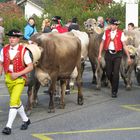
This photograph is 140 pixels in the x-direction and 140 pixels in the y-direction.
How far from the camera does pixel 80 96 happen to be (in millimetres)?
12383

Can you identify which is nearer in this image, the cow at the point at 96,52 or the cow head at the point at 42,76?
the cow head at the point at 42,76

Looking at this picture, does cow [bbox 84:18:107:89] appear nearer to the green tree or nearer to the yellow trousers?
the yellow trousers

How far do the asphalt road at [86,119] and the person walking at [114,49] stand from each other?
60 centimetres

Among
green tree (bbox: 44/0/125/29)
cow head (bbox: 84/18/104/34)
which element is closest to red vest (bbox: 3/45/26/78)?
cow head (bbox: 84/18/104/34)

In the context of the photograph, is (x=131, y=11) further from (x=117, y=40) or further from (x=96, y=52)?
(x=117, y=40)

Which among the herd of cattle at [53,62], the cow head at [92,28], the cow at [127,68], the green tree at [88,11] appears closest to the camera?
the herd of cattle at [53,62]

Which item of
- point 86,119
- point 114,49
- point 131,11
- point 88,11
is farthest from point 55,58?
point 88,11

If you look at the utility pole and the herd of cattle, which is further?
the utility pole

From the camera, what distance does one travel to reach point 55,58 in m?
11.2

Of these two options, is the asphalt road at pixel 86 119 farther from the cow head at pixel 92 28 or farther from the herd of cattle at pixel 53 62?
the cow head at pixel 92 28

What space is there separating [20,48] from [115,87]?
4.55 metres

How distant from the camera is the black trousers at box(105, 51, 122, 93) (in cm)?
1322

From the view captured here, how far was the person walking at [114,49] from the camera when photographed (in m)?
13.1

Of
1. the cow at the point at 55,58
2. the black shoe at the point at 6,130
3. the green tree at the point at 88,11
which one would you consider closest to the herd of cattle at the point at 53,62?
the cow at the point at 55,58
